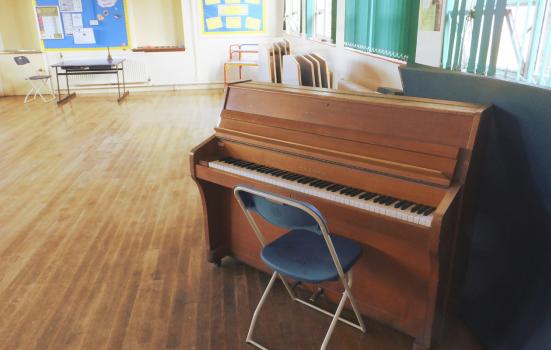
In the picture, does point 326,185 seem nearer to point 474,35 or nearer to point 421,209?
point 421,209

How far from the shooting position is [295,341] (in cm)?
204

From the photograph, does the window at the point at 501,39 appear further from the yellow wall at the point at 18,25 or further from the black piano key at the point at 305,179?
the yellow wall at the point at 18,25

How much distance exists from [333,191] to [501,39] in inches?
45.1

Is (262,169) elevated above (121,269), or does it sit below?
above

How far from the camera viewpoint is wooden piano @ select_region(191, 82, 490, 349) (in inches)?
67.9

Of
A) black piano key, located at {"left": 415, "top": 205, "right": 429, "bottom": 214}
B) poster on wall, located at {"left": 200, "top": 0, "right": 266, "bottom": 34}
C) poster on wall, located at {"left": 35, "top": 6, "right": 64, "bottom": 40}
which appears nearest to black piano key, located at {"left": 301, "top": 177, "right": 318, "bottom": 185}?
black piano key, located at {"left": 415, "top": 205, "right": 429, "bottom": 214}

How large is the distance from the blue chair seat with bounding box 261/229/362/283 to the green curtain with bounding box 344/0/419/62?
1580 mm

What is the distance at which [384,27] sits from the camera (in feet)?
10.8

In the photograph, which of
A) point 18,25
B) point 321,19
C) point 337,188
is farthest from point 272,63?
point 18,25

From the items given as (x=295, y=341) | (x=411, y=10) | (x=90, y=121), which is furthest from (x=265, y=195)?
(x=90, y=121)

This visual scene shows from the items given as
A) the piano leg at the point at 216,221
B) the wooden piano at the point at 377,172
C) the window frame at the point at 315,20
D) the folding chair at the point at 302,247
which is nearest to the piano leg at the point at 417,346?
the wooden piano at the point at 377,172

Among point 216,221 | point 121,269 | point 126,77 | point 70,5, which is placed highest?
point 70,5

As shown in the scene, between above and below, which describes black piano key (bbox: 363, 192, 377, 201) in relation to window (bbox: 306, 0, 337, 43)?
below

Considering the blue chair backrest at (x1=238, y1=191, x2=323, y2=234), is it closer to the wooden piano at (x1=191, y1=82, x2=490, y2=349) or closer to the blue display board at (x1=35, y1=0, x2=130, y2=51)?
the wooden piano at (x1=191, y1=82, x2=490, y2=349)
